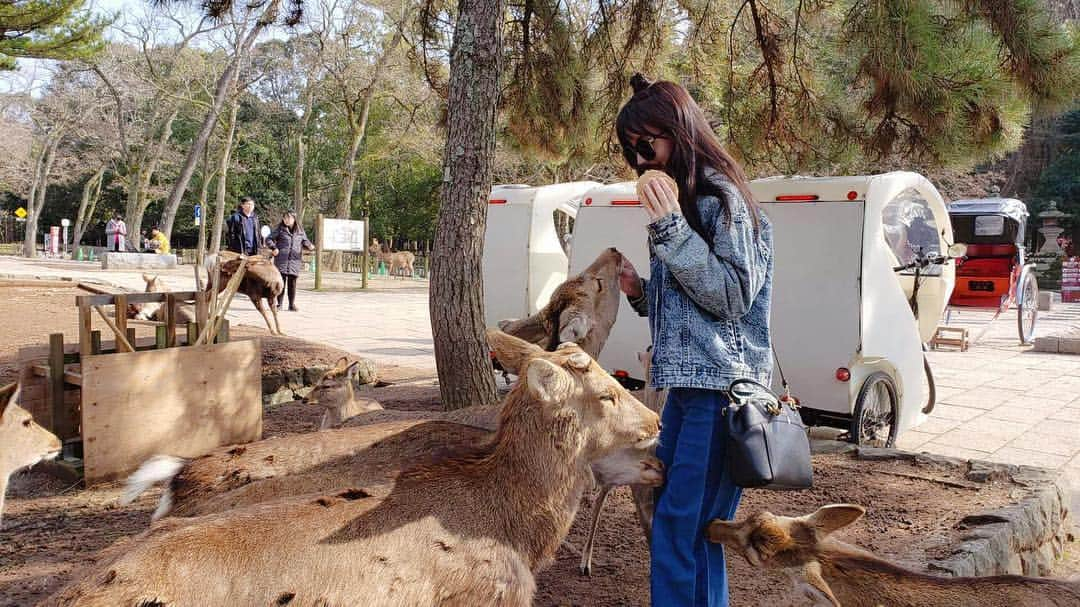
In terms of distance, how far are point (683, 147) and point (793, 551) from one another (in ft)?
5.12

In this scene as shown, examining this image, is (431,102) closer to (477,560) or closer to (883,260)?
(883,260)

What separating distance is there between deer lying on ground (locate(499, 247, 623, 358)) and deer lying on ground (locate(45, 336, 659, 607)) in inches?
62.2

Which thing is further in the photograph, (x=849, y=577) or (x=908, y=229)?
(x=908, y=229)

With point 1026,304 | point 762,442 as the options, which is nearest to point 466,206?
point 762,442

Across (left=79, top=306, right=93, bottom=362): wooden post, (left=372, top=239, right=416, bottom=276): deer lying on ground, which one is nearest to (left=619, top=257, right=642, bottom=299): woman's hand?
(left=79, top=306, right=93, bottom=362): wooden post

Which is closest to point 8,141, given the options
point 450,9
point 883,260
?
point 450,9

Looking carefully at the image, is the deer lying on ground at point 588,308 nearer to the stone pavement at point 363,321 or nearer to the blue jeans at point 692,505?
the blue jeans at point 692,505

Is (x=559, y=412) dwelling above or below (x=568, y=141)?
below

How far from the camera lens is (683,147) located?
2.71 metres

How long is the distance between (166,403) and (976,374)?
1077 cm

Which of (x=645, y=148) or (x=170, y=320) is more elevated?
(x=645, y=148)

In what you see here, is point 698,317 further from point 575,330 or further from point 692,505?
point 575,330

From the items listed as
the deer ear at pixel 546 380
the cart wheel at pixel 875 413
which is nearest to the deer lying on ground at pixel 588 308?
the deer ear at pixel 546 380

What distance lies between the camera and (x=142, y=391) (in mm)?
5570
